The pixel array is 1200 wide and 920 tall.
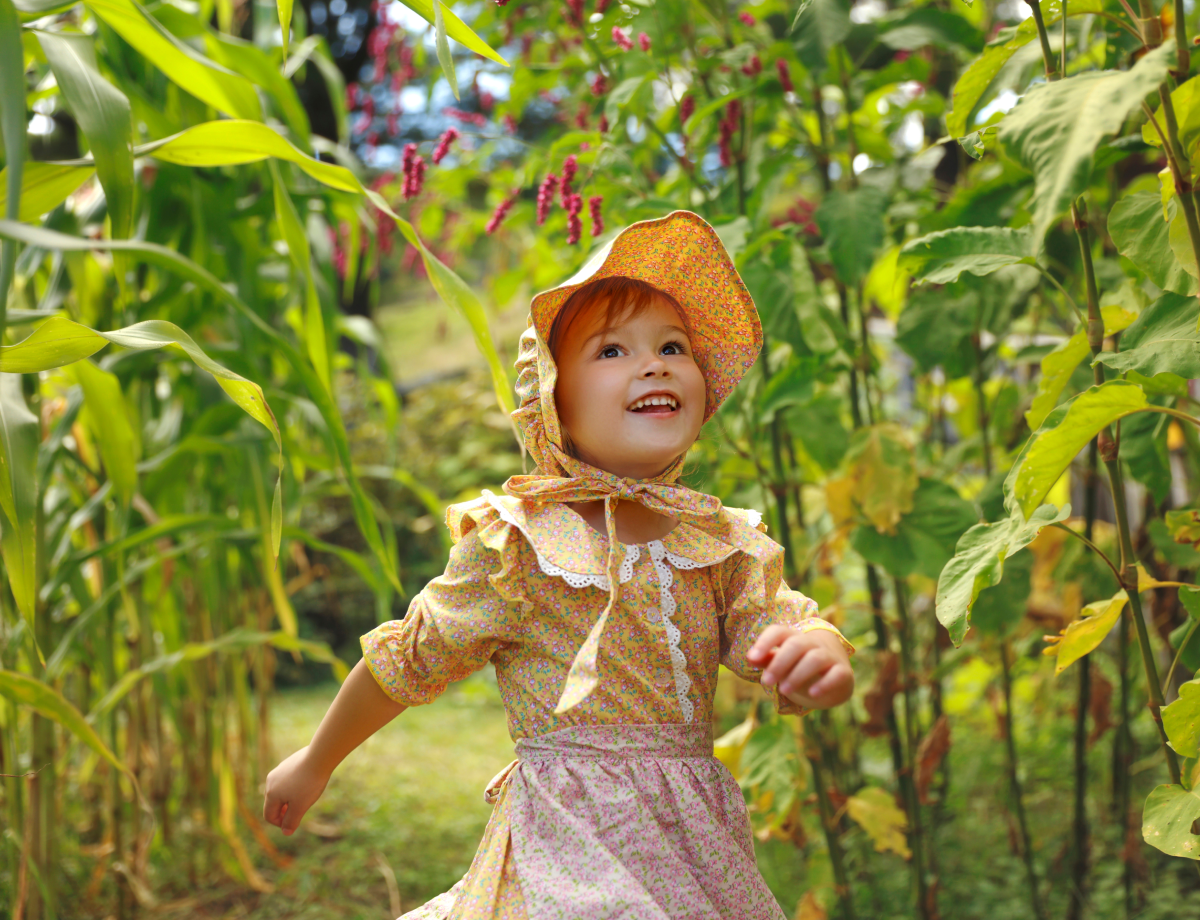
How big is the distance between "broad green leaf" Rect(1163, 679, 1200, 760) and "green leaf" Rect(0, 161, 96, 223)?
3.78ft

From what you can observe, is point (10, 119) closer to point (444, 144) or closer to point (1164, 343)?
point (444, 144)

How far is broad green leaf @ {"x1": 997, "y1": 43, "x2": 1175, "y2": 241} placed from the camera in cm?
50

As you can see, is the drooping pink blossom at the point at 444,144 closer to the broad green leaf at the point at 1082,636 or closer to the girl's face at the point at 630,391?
the girl's face at the point at 630,391

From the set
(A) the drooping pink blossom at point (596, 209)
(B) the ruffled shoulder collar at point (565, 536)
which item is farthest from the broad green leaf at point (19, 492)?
(A) the drooping pink blossom at point (596, 209)

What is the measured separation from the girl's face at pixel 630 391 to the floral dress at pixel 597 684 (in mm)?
77

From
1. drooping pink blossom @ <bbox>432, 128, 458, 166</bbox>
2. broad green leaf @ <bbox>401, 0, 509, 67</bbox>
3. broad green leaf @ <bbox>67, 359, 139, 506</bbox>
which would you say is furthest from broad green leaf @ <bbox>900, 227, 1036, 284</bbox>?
broad green leaf @ <bbox>67, 359, 139, 506</bbox>

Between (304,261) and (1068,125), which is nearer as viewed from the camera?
(1068,125)

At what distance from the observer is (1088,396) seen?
0.67 metres

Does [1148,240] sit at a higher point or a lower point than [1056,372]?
higher

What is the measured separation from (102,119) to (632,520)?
62cm

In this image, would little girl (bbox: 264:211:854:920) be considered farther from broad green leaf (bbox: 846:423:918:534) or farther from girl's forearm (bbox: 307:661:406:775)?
broad green leaf (bbox: 846:423:918:534)

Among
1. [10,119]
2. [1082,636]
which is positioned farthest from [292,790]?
[1082,636]

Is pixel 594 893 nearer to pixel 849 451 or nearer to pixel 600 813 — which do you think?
pixel 600 813

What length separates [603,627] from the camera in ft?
2.69
